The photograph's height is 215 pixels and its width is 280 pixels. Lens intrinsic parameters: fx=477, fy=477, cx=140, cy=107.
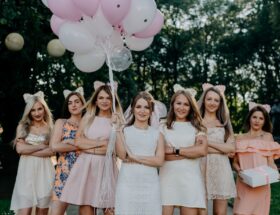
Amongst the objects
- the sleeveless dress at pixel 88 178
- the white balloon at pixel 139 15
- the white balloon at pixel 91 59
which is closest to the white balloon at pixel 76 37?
the white balloon at pixel 91 59

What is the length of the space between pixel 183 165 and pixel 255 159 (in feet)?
3.66

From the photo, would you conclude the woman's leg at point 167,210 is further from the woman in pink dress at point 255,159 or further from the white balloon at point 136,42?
the white balloon at point 136,42

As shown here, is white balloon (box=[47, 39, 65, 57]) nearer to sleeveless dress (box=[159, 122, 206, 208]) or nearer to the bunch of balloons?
the bunch of balloons

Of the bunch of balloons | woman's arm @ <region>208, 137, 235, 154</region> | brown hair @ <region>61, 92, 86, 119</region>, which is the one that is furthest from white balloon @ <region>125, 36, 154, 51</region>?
woman's arm @ <region>208, 137, 235, 154</region>

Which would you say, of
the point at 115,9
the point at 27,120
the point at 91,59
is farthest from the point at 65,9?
the point at 27,120

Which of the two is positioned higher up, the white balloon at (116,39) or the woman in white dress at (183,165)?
the white balloon at (116,39)

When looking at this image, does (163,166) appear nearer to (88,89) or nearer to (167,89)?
(88,89)

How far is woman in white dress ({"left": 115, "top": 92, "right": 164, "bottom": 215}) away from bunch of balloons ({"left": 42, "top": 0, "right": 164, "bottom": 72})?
81 centimetres

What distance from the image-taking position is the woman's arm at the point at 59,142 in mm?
5121

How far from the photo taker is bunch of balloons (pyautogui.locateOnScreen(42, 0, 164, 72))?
4801mm

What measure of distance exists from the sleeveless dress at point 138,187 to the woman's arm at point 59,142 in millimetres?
779

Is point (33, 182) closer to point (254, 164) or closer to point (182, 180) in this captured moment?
point (182, 180)

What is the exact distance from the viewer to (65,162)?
17.5 ft

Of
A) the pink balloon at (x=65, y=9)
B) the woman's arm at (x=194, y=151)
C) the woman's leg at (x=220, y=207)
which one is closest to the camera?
the woman's arm at (x=194, y=151)
